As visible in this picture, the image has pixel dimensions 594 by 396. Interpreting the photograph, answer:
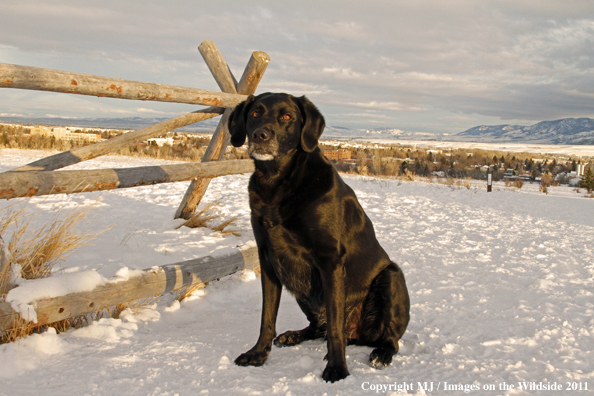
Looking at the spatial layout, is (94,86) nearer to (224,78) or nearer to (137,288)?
(137,288)

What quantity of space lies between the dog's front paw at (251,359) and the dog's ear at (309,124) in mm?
1192

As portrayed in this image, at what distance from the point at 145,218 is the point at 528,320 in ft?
14.1

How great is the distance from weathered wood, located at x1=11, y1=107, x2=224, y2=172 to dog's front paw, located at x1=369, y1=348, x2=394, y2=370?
2.50 meters

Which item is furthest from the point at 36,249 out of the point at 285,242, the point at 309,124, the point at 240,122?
the point at 309,124

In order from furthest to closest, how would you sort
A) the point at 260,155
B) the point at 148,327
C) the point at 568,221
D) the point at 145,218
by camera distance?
1. the point at 568,221
2. the point at 145,218
3. the point at 148,327
4. the point at 260,155

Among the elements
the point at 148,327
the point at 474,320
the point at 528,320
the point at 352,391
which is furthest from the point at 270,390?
the point at 528,320

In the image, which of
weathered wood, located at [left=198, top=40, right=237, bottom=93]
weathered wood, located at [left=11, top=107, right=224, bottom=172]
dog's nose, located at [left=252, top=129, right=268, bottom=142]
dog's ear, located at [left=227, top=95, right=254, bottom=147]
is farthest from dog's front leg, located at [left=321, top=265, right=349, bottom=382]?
weathered wood, located at [left=198, top=40, right=237, bottom=93]

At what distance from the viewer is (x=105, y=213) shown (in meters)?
5.23

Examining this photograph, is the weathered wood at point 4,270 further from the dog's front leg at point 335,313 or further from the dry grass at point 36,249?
the dog's front leg at point 335,313

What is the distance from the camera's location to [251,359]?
86.7 inches

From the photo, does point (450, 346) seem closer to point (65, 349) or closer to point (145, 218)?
point (65, 349)

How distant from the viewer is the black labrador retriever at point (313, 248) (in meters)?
2.15

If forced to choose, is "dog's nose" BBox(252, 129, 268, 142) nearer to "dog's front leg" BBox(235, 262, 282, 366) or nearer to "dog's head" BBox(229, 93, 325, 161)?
"dog's head" BBox(229, 93, 325, 161)

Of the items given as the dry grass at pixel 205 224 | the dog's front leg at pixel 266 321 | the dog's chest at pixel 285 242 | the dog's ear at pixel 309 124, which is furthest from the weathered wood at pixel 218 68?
the dog's front leg at pixel 266 321
